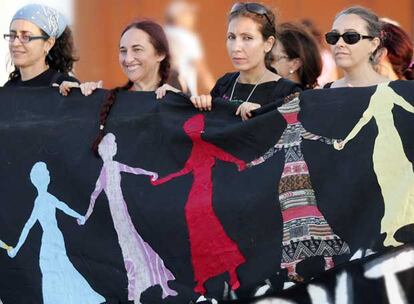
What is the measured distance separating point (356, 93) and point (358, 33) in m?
0.54

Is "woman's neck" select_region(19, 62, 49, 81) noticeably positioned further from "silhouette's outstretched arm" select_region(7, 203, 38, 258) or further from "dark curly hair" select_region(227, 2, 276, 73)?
"dark curly hair" select_region(227, 2, 276, 73)

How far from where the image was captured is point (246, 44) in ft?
20.8

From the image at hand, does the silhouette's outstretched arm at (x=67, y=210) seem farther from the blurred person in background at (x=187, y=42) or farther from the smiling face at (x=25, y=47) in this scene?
the blurred person in background at (x=187, y=42)

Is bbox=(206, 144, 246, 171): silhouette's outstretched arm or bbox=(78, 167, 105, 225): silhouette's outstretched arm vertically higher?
bbox=(206, 144, 246, 171): silhouette's outstretched arm

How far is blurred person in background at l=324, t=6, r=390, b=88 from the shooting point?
245 inches

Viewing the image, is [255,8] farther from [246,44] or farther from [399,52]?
[399,52]

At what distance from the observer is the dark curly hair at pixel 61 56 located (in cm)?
681

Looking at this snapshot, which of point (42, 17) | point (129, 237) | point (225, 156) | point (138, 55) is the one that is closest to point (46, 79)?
point (42, 17)

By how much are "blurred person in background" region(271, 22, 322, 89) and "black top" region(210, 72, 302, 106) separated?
0.59 meters

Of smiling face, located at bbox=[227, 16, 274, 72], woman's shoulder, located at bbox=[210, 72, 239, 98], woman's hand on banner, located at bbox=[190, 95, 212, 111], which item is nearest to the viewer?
woman's hand on banner, located at bbox=[190, 95, 212, 111]

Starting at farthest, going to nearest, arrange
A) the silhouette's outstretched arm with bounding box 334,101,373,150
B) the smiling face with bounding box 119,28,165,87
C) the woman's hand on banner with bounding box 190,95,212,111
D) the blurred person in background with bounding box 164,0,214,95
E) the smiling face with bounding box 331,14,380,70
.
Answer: the blurred person in background with bounding box 164,0,214,95
the smiling face with bounding box 119,28,165,87
the smiling face with bounding box 331,14,380,70
the woman's hand on banner with bounding box 190,95,212,111
the silhouette's outstretched arm with bounding box 334,101,373,150

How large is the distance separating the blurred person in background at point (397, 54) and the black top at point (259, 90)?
939 millimetres

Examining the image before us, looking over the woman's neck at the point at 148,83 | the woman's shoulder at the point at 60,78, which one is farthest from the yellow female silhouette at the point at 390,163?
the woman's shoulder at the point at 60,78

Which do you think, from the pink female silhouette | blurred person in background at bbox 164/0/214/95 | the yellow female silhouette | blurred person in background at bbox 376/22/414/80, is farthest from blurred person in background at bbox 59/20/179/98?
blurred person in background at bbox 164/0/214/95
